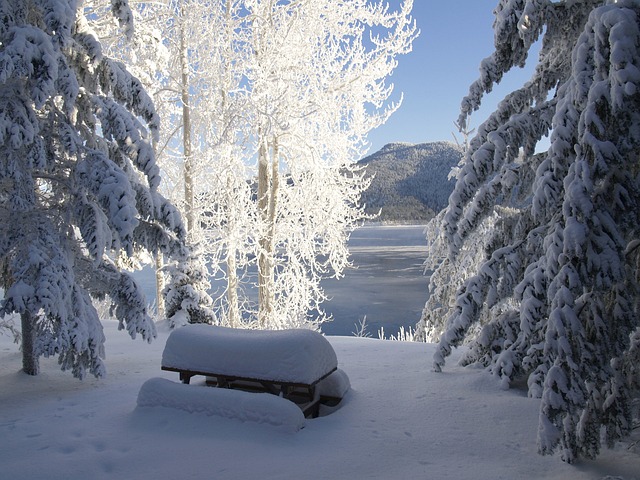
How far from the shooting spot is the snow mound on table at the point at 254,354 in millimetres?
5070

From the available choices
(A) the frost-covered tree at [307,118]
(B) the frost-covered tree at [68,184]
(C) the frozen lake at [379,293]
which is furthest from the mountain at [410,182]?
(B) the frost-covered tree at [68,184]

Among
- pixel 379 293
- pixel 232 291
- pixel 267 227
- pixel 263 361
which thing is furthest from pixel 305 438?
pixel 379 293

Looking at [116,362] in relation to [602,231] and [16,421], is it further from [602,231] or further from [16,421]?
[602,231]

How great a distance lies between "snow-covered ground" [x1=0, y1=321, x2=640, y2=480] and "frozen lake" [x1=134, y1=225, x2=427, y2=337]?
12.0m

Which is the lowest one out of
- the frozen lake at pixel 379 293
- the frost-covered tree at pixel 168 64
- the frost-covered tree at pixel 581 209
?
the frozen lake at pixel 379 293

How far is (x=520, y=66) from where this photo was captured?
4.92 m

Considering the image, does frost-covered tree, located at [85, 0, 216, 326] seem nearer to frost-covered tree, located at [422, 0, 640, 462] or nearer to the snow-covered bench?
the snow-covered bench

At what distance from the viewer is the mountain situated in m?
67.4

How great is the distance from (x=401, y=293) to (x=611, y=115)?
1355 inches

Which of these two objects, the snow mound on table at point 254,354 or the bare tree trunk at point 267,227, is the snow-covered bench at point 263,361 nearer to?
the snow mound on table at point 254,354

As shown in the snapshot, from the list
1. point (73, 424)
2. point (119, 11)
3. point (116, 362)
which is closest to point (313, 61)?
point (119, 11)

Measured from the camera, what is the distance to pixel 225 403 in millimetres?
4980

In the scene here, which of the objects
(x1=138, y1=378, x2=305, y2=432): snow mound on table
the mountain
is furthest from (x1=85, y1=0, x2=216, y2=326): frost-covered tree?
the mountain

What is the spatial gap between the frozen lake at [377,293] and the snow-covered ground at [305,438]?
11957mm
